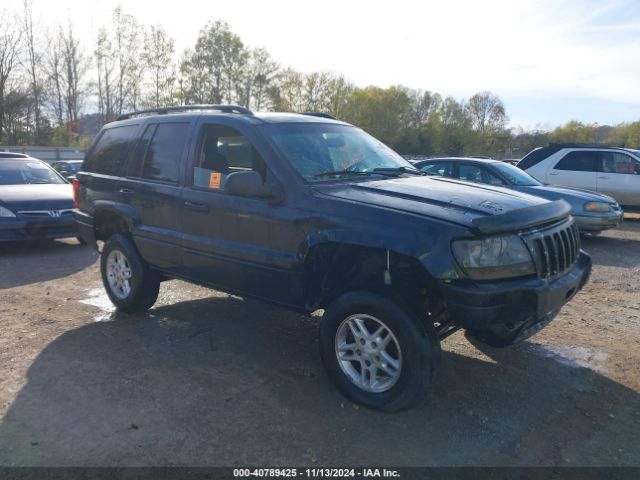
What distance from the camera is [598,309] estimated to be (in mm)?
5914

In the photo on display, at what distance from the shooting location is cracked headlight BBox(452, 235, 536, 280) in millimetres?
3250

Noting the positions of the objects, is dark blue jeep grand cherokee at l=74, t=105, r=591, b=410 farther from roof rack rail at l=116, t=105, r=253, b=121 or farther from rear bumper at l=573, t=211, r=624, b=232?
rear bumper at l=573, t=211, r=624, b=232

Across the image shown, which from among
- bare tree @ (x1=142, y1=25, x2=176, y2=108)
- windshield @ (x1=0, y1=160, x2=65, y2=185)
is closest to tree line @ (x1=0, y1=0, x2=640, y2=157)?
bare tree @ (x1=142, y1=25, x2=176, y2=108)

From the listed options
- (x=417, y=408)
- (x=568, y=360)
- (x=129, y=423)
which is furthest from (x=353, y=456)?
(x=568, y=360)

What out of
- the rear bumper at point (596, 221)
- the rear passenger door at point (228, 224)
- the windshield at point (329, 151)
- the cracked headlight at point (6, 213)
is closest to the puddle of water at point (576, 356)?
the windshield at point (329, 151)

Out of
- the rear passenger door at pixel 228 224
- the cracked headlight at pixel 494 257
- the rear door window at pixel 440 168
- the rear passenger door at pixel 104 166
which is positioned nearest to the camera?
the cracked headlight at pixel 494 257

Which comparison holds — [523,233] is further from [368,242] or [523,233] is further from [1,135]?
[1,135]

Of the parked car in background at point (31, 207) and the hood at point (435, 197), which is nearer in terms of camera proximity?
the hood at point (435, 197)

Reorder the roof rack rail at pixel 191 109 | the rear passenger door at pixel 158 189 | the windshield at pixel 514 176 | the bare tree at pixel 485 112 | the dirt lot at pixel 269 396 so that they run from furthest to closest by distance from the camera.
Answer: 1. the bare tree at pixel 485 112
2. the windshield at pixel 514 176
3. the rear passenger door at pixel 158 189
4. the roof rack rail at pixel 191 109
5. the dirt lot at pixel 269 396

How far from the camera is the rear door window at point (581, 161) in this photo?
1312 centimetres

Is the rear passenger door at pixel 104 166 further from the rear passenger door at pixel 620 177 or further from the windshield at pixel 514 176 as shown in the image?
the rear passenger door at pixel 620 177

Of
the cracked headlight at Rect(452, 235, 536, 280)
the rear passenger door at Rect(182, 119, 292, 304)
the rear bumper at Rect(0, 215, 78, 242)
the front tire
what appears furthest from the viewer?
the rear bumper at Rect(0, 215, 78, 242)

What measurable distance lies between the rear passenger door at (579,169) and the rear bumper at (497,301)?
1094cm

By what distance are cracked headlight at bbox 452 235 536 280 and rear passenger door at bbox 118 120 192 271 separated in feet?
8.76
